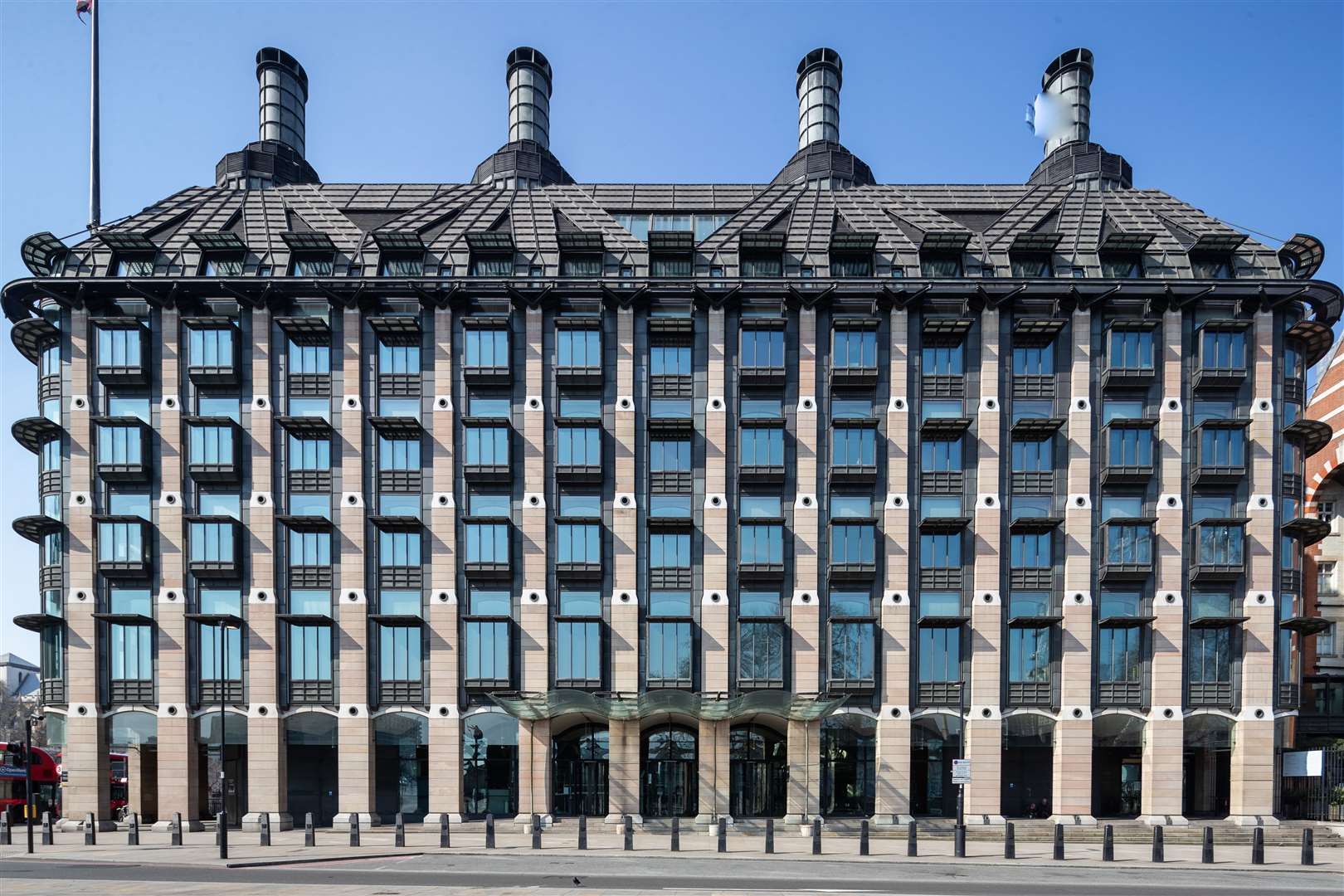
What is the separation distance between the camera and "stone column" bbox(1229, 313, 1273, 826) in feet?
131

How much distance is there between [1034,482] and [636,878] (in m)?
26.0

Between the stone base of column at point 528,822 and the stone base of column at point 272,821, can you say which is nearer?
the stone base of column at point 528,822

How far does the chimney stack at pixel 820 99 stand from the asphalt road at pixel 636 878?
40.4 metres

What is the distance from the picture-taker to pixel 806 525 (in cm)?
4172

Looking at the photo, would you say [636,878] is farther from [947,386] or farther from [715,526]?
[947,386]

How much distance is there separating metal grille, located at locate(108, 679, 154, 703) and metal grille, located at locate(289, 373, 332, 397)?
1459 centimetres

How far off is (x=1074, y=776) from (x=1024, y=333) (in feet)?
65.3

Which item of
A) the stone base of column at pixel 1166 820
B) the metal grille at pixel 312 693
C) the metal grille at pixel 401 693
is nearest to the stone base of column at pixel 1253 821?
the stone base of column at pixel 1166 820

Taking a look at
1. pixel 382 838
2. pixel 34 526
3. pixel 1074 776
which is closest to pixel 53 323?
pixel 34 526

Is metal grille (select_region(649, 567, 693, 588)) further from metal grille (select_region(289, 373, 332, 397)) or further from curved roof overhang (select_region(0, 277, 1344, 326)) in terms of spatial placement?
metal grille (select_region(289, 373, 332, 397))

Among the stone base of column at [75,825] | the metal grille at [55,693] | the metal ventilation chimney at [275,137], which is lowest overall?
the stone base of column at [75,825]

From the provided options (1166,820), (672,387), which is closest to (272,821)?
(672,387)

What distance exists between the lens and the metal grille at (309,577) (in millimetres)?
41781

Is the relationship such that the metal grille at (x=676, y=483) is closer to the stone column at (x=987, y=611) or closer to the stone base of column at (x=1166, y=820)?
the stone column at (x=987, y=611)
